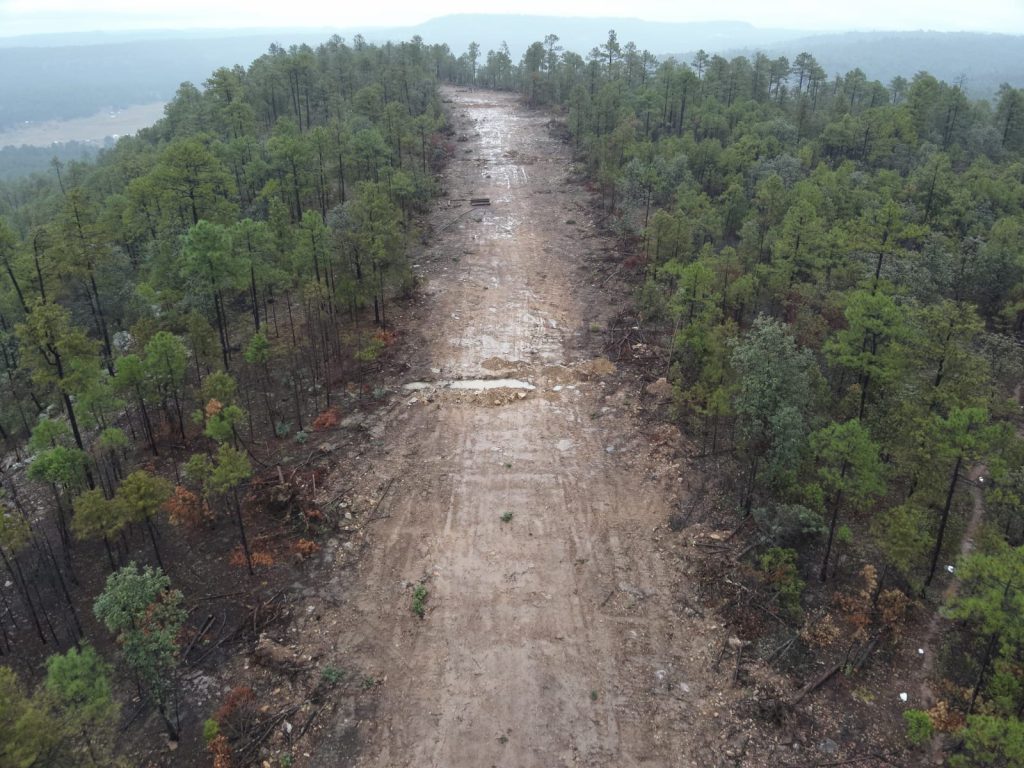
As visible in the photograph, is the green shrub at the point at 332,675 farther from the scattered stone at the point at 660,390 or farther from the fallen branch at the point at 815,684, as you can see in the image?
the scattered stone at the point at 660,390

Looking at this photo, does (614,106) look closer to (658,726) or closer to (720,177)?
(720,177)

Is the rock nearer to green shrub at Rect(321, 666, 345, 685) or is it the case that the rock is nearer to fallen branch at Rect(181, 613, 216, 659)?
green shrub at Rect(321, 666, 345, 685)

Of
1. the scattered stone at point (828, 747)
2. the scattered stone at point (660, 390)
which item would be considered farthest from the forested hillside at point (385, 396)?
the scattered stone at point (828, 747)

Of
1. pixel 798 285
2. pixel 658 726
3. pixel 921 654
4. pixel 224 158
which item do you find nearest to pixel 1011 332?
pixel 798 285

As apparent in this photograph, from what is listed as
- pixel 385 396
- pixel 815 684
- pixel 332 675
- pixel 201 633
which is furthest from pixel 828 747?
pixel 385 396

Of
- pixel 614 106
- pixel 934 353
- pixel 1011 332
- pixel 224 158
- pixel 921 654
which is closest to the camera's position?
pixel 921 654

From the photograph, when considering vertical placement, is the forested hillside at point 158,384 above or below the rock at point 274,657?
above

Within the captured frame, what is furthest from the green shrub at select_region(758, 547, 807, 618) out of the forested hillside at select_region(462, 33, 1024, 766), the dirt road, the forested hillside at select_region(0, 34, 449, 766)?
the forested hillside at select_region(0, 34, 449, 766)
